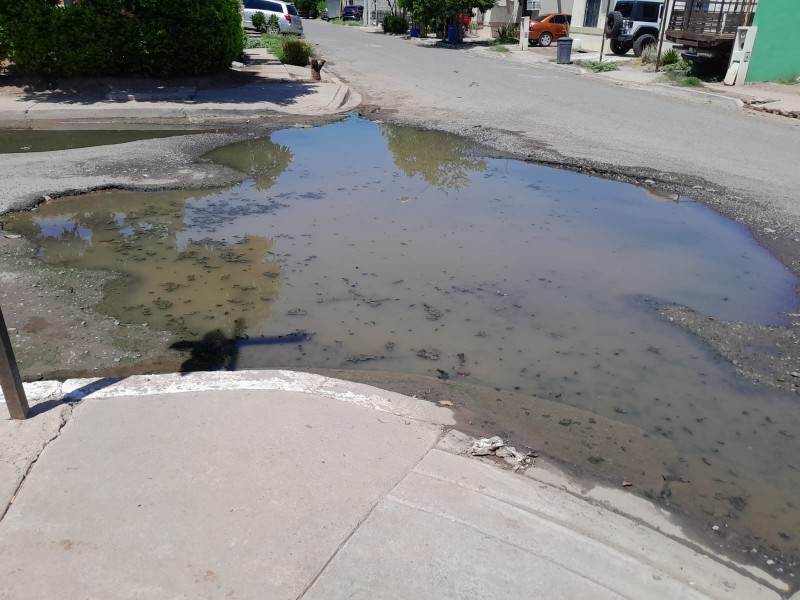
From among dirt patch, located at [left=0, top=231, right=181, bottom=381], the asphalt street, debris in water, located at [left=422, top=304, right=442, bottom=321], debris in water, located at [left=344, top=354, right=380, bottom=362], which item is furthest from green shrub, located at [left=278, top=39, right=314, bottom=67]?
debris in water, located at [left=344, top=354, right=380, bottom=362]

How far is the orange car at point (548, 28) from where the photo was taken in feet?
112

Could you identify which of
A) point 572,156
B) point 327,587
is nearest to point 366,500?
point 327,587

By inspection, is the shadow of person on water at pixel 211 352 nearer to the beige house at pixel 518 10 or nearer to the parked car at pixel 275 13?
the parked car at pixel 275 13

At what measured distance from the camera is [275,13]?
33500 mm

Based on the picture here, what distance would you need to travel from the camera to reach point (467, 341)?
4820mm

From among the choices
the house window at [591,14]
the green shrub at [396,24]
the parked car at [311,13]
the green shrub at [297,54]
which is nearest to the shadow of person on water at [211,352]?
the green shrub at [297,54]

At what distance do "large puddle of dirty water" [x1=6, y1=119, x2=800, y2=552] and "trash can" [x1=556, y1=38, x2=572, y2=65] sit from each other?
1902cm

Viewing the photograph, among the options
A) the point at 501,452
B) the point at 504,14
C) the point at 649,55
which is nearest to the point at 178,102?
the point at 501,452

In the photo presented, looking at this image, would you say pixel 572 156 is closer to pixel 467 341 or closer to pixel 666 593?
pixel 467 341

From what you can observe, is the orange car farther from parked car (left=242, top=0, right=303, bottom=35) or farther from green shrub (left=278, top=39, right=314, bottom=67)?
green shrub (left=278, top=39, right=314, bottom=67)

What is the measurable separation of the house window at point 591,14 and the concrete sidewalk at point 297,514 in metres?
33.5

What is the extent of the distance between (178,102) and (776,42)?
17.0 meters

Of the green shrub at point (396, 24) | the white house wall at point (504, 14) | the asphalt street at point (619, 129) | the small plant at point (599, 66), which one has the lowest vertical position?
the asphalt street at point (619, 129)

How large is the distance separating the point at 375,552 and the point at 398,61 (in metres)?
24.1
